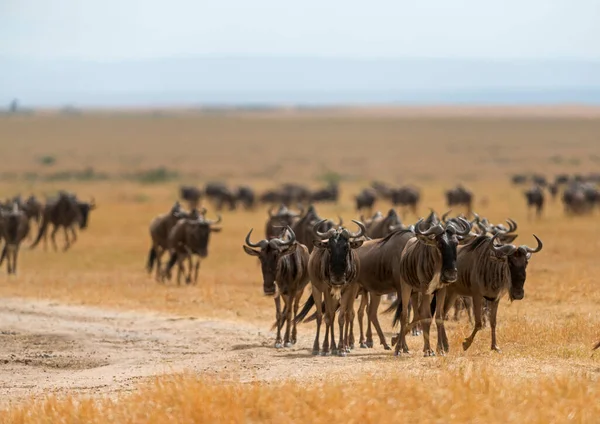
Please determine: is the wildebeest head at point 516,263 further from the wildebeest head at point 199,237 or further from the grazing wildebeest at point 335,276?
the wildebeest head at point 199,237

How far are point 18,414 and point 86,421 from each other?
71 centimetres

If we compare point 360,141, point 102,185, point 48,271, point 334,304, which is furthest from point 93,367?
point 360,141

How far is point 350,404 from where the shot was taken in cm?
894

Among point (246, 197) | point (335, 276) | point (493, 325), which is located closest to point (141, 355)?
point (335, 276)

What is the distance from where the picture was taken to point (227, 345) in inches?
562

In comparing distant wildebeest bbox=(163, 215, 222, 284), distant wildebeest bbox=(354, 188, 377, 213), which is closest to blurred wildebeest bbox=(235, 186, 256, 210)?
distant wildebeest bbox=(354, 188, 377, 213)

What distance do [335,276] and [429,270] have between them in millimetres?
1105

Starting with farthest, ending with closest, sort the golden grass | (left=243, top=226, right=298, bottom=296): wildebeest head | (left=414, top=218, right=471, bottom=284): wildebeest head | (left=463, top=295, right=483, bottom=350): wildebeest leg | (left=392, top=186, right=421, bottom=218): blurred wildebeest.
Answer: (left=392, top=186, right=421, bottom=218): blurred wildebeest
(left=243, top=226, right=298, bottom=296): wildebeest head
(left=463, top=295, right=483, bottom=350): wildebeest leg
(left=414, top=218, right=471, bottom=284): wildebeest head
the golden grass

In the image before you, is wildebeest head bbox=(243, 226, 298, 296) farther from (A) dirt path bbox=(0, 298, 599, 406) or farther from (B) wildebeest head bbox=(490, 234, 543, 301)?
(B) wildebeest head bbox=(490, 234, 543, 301)

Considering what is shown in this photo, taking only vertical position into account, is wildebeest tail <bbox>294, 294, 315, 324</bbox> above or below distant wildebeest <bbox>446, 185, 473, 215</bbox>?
below

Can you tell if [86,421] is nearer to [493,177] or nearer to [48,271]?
[48,271]

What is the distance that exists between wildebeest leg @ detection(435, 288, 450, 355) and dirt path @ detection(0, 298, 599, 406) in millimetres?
573

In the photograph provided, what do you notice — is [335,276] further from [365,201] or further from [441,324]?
[365,201]

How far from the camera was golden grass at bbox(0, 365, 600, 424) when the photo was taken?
8.90 metres
